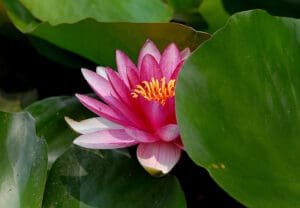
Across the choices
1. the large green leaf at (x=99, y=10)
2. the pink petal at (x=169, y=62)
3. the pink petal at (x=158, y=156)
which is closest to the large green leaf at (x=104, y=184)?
the pink petal at (x=158, y=156)

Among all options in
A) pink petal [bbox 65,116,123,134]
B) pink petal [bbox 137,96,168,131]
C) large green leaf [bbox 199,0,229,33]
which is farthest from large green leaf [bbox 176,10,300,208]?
large green leaf [bbox 199,0,229,33]

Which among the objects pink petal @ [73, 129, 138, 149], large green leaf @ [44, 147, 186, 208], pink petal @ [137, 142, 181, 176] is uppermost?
pink petal @ [73, 129, 138, 149]

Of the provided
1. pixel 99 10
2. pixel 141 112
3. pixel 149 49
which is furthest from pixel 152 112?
pixel 99 10

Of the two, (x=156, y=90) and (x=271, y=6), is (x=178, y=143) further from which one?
(x=271, y=6)

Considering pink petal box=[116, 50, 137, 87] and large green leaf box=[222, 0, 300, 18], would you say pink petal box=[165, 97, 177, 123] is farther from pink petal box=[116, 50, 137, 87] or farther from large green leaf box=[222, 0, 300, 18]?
large green leaf box=[222, 0, 300, 18]

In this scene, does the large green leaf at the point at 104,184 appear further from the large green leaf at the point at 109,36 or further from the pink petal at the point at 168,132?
the large green leaf at the point at 109,36

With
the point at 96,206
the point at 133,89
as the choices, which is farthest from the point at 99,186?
the point at 133,89
